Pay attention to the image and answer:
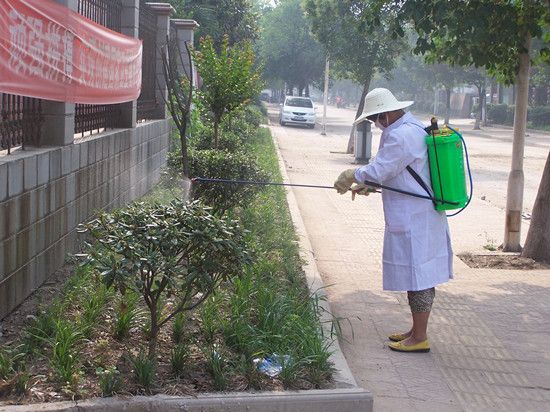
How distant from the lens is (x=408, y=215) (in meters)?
6.38

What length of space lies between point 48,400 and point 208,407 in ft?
2.59

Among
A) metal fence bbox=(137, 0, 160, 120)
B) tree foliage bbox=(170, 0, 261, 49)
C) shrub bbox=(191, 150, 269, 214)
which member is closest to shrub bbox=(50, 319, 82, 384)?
shrub bbox=(191, 150, 269, 214)

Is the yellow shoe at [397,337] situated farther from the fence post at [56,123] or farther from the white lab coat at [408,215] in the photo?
the fence post at [56,123]

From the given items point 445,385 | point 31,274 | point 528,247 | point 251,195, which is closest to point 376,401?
point 445,385

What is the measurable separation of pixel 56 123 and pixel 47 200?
2.60 ft

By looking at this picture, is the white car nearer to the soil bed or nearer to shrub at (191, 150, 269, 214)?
the soil bed

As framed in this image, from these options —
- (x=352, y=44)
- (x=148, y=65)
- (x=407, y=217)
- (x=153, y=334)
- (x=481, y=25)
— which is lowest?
(x=153, y=334)

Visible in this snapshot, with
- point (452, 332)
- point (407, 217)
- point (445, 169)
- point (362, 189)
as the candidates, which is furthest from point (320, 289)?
point (445, 169)

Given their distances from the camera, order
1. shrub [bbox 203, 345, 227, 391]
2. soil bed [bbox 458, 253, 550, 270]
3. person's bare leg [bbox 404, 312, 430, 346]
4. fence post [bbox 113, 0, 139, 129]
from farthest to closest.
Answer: fence post [bbox 113, 0, 139, 129] → soil bed [bbox 458, 253, 550, 270] → person's bare leg [bbox 404, 312, 430, 346] → shrub [bbox 203, 345, 227, 391]

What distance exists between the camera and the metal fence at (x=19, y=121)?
625 centimetres

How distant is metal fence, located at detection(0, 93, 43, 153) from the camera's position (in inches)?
246

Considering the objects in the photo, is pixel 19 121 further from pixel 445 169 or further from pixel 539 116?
pixel 539 116

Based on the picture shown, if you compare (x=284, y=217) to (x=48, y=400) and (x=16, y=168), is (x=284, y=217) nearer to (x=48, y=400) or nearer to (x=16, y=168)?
(x=16, y=168)

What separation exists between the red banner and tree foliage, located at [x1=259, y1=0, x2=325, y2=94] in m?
49.8
